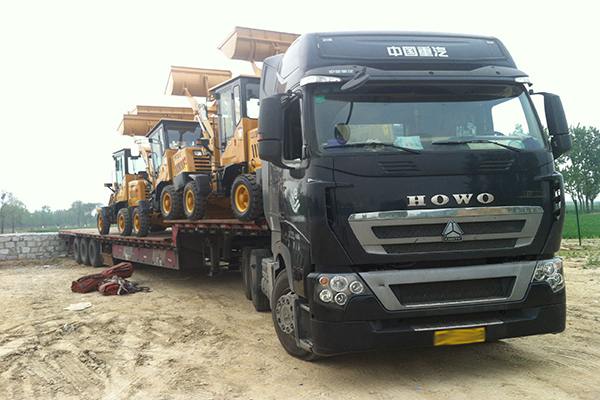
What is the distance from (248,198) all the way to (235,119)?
1925mm

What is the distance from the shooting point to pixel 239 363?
5473mm

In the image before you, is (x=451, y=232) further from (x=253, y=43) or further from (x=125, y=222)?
(x=125, y=222)

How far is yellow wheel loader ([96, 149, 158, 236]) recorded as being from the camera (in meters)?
13.9

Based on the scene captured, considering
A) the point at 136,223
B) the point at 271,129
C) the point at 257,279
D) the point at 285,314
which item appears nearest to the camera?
the point at 271,129

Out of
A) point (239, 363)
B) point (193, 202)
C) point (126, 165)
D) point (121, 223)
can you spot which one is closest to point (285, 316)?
point (239, 363)

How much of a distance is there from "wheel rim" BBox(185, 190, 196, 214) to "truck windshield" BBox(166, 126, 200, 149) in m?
2.06

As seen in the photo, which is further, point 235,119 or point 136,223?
point 136,223

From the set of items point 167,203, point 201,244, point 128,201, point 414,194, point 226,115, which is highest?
point 226,115

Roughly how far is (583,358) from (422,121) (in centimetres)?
276

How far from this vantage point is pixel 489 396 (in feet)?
13.8

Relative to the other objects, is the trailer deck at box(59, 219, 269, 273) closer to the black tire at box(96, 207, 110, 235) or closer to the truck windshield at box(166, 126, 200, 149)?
the truck windshield at box(166, 126, 200, 149)

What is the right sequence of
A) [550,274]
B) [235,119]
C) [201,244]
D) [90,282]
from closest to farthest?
[550,274] → [235,119] → [201,244] → [90,282]

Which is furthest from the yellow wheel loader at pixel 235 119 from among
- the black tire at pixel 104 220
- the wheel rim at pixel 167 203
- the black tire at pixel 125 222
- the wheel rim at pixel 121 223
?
the black tire at pixel 104 220

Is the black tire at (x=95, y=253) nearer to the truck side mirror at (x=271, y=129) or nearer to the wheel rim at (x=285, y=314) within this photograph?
the wheel rim at (x=285, y=314)
